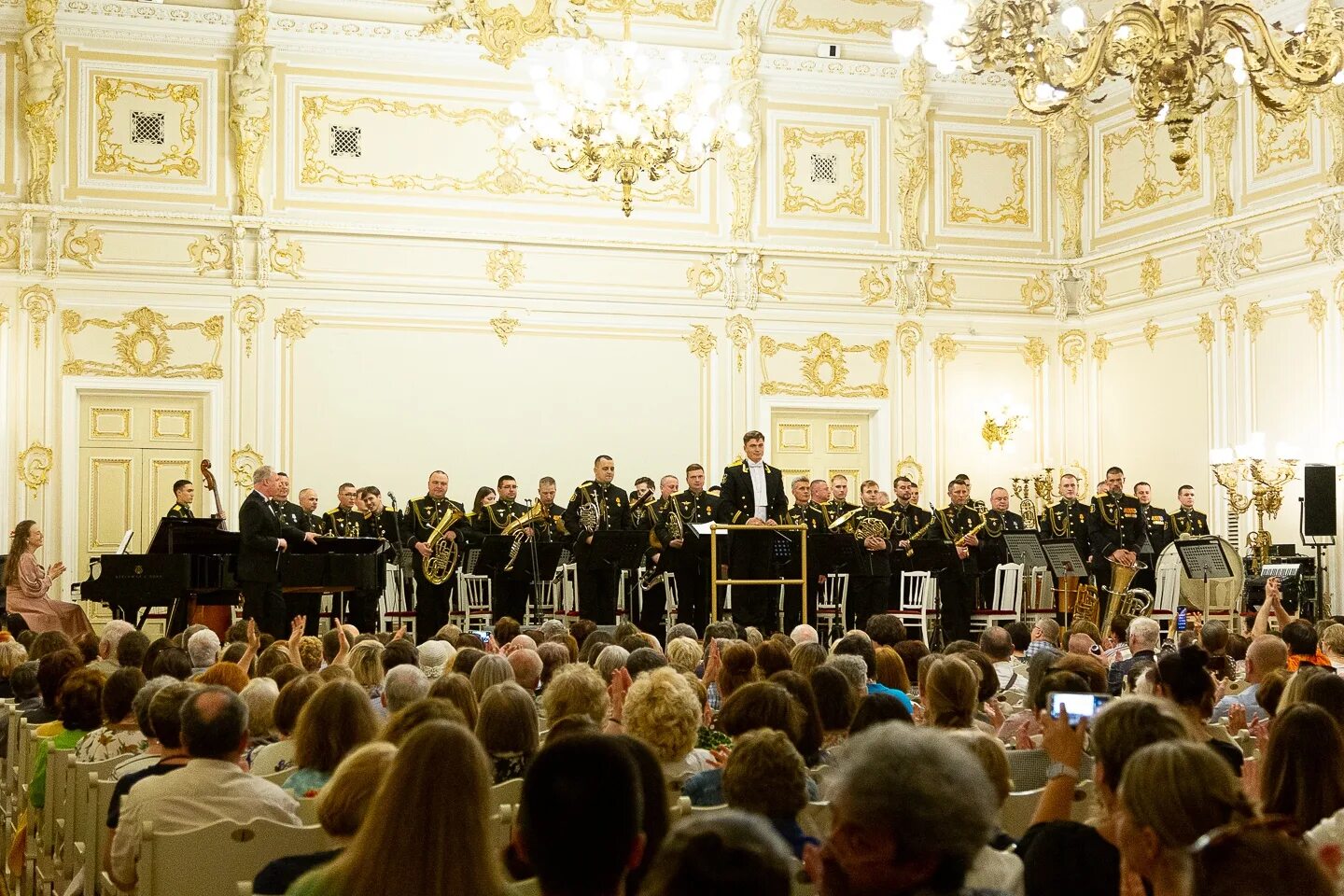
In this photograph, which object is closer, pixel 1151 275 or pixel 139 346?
pixel 139 346

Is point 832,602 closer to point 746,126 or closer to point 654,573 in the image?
point 654,573

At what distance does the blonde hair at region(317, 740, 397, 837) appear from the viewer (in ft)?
9.27

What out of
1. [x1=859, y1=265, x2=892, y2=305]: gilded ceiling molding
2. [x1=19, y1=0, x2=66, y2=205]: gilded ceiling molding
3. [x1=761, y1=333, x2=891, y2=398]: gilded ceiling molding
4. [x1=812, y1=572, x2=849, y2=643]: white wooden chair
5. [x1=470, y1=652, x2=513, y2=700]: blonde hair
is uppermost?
[x1=19, y1=0, x2=66, y2=205]: gilded ceiling molding

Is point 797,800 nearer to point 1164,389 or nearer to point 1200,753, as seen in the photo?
point 1200,753

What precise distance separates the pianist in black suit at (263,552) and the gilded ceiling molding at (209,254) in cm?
489

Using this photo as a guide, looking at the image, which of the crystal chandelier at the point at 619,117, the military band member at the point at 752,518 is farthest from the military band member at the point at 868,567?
the crystal chandelier at the point at 619,117

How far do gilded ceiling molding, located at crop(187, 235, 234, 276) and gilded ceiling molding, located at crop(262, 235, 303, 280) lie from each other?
390 millimetres

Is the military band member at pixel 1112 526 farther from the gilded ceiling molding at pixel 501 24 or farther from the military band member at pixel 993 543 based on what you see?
the gilded ceiling molding at pixel 501 24

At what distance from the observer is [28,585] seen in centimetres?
1138

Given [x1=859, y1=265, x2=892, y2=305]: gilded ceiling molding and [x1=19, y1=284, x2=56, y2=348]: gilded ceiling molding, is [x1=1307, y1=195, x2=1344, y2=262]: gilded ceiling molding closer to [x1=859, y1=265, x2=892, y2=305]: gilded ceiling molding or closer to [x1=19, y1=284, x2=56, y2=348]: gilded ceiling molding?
[x1=859, y1=265, x2=892, y2=305]: gilded ceiling molding

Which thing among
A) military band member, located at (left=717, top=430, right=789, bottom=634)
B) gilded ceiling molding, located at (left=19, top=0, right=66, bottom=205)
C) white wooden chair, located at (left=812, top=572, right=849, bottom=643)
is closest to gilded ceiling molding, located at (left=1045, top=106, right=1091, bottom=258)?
white wooden chair, located at (left=812, top=572, right=849, bottom=643)

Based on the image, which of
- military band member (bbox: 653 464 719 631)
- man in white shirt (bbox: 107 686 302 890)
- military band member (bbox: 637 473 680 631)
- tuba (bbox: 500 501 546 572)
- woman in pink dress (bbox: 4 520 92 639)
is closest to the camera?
man in white shirt (bbox: 107 686 302 890)

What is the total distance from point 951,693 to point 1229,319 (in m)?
11.4

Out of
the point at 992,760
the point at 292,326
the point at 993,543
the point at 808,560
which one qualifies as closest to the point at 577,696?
the point at 992,760
